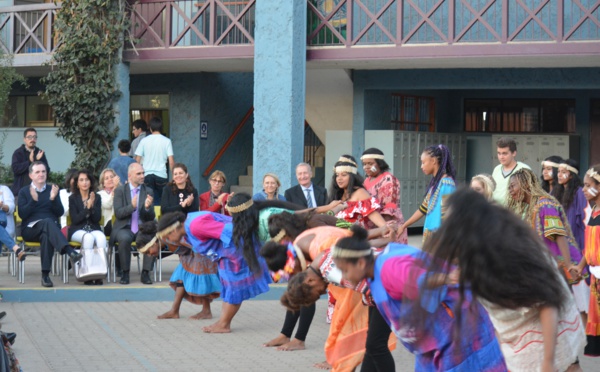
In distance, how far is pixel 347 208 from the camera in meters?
9.10

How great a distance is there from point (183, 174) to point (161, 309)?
6.86ft

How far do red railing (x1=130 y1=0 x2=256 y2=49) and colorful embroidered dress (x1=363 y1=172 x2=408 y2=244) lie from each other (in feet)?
26.8

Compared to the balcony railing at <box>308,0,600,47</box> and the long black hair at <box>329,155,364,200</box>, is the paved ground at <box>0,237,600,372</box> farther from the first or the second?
the balcony railing at <box>308,0,600,47</box>

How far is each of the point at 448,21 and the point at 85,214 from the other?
6.83 metres

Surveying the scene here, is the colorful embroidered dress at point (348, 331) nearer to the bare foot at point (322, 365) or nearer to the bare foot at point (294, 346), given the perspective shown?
the bare foot at point (322, 365)

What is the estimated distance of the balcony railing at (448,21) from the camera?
15820 millimetres

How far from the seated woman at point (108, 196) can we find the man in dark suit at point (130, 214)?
0.27 metres

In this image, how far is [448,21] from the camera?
16438mm

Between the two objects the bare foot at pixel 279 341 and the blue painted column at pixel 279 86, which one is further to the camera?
the blue painted column at pixel 279 86

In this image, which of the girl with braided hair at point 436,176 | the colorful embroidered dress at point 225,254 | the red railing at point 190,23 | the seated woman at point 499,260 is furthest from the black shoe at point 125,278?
the seated woman at point 499,260

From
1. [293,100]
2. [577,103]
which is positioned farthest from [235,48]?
[577,103]

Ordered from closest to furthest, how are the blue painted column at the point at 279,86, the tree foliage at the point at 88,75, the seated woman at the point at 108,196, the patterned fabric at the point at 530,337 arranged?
the patterned fabric at the point at 530,337
the seated woman at the point at 108,196
the blue painted column at the point at 279,86
the tree foliage at the point at 88,75

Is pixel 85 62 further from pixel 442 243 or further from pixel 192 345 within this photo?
pixel 442 243

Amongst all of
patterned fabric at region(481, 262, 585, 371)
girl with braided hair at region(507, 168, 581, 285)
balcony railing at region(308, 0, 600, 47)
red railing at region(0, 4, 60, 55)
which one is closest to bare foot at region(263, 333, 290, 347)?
girl with braided hair at region(507, 168, 581, 285)
